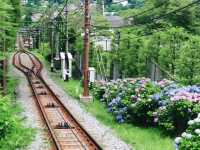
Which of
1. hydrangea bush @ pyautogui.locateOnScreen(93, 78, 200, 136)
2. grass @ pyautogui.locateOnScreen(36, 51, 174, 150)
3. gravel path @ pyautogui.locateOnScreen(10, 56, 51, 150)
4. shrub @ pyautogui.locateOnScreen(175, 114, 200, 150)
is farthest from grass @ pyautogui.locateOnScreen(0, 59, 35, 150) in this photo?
shrub @ pyautogui.locateOnScreen(175, 114, 200, 150)

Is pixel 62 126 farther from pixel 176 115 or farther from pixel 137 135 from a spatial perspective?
pixel 176 115

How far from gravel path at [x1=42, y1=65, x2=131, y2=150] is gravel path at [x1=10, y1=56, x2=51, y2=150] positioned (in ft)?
5.89

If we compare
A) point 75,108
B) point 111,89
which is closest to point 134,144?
point 111,89

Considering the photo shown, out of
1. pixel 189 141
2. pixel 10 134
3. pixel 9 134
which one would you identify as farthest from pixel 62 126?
pixel 189 141

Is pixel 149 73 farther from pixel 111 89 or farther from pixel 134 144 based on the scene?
pixel 134 144

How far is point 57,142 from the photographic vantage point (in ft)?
63.6

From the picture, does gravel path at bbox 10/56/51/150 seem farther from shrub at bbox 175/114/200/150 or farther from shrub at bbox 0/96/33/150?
shrub at bbox 175/114/200/150

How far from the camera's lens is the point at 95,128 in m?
23.8

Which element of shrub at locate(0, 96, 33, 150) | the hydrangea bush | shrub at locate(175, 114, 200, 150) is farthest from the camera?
the hydrangea bush

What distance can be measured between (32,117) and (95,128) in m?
4.50

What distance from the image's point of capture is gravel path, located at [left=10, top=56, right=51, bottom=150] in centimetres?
1959

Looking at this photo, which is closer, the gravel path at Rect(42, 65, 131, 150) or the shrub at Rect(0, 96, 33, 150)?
the shrub at Rect(0, 96, 33, 150)

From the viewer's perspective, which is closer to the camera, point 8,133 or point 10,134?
point 8,133

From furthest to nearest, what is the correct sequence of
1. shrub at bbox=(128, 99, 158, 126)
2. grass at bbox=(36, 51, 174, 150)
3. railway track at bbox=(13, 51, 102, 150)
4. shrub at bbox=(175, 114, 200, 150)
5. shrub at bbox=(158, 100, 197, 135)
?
1. shrub at bbox=(128, 99, 158, 126)
2. railway track at bbox=(13, 51, 102, 150)
3. shrub at bbox=(158, 100, 197, 135)
4. grass at bbox=(36, 51, 174, 150)
5. shrub at bbox=(175, 114, 200, 150)
